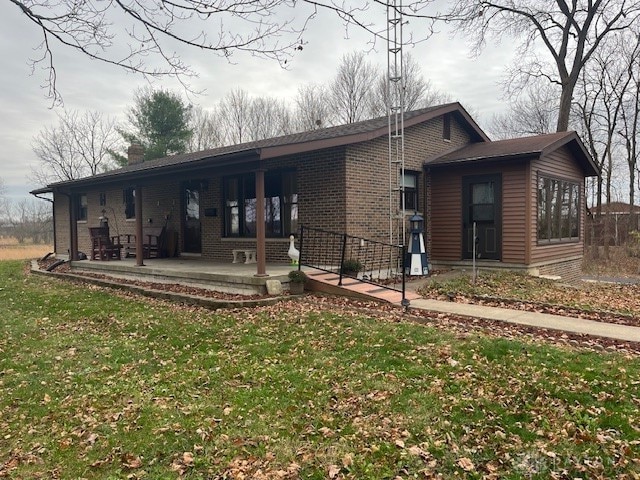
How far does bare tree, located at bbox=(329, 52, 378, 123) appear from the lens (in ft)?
104

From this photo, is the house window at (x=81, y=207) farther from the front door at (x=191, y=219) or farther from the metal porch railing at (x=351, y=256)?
the metal porch railing at (x=351, y=256)

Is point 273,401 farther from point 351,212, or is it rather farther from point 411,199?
point 411,199

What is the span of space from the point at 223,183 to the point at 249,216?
1.43 meters

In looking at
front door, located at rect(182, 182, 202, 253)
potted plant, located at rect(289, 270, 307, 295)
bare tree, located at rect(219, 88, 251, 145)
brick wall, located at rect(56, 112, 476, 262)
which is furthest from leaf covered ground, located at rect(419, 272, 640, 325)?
bare tree, located at rect(219, 88, 251, 145)

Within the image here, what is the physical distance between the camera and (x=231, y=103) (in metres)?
35.8

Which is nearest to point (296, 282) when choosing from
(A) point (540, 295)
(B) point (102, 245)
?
(A) point (540, 295)

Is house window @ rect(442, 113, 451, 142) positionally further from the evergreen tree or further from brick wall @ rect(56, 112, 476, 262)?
the evergreen tree

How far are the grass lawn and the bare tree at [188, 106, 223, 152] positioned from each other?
102 ft

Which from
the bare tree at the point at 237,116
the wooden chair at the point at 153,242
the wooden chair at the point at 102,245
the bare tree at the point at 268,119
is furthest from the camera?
the bare tree at the point at 237,116

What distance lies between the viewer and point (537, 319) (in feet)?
22.4

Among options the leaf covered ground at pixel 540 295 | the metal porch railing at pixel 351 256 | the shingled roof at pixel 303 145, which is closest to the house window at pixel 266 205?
the metal porch railing at pixel 351 256

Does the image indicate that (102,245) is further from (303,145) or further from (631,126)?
(631,126)

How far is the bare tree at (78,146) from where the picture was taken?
3462cm

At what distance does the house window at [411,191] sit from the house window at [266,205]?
3073 mm
